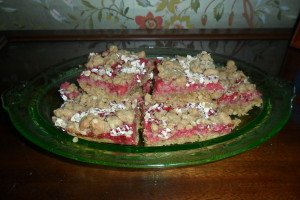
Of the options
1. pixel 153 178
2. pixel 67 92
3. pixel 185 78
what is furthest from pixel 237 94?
pixel 67 92

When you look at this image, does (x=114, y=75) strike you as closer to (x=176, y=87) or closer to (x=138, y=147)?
(x=176, y=87)

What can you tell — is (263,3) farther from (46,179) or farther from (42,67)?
(46,179)

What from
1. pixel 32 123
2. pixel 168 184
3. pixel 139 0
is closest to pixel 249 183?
pixel 168 184

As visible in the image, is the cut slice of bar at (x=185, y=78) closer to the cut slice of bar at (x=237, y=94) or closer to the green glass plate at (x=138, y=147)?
the cut slice of bar at (x=237, y=94)

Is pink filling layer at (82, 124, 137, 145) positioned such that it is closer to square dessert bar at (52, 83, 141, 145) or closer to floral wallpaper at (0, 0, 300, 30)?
square dessert bar at (52, 83, 141, 145)

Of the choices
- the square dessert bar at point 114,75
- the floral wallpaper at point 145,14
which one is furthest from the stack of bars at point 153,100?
the floral wallpaper at point 145,14

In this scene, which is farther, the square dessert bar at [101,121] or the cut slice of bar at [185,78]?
the cut slice of bar at [185,78]

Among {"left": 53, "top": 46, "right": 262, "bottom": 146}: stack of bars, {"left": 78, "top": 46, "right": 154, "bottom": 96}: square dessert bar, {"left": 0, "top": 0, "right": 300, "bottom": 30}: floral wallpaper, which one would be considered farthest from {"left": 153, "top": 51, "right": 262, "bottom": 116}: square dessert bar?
{"left": 0, "top": 0, "right": 300, "bottom": 30}: floral wallpaper
